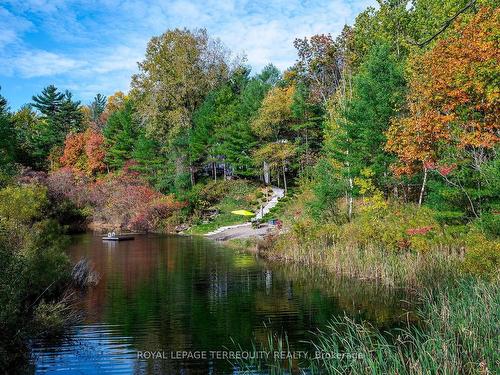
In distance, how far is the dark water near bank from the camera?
11.3 m

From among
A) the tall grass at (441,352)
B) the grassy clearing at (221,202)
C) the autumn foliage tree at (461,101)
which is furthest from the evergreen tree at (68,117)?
the tall grass at (441,352)

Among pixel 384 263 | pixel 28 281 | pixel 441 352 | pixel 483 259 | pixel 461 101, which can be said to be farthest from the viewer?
pixel 461 101

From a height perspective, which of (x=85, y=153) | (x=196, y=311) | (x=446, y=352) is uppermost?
(x=85, y=153)

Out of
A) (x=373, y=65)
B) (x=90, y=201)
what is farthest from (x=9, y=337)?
(x=90, y=201)

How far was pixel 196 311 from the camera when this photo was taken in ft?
52.1

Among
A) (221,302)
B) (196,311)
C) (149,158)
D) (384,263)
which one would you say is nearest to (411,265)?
(384,263)

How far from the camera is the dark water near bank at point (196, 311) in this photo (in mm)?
11344

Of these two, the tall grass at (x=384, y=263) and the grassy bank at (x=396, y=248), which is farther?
the tall grass at (x=384, y=263)

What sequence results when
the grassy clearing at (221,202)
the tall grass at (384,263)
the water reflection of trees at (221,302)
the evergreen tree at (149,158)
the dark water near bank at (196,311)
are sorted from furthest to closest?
1. the evergreen tree at (149,158)
2. the grassy clearing at (221,202)
3. the tall grass at (384,263)
4. the water reflection of trees at (221,302)
5. the dark water near bank at (196,311)

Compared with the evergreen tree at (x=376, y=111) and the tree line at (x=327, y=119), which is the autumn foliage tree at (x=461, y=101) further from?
the evergreen tree at (x=376, y=111)

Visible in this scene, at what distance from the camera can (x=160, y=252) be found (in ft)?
106

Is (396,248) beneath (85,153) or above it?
beneath

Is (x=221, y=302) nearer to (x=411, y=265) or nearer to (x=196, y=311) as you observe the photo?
(x=196, y=311)

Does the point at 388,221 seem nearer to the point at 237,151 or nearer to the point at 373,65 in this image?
the point at 373,65
